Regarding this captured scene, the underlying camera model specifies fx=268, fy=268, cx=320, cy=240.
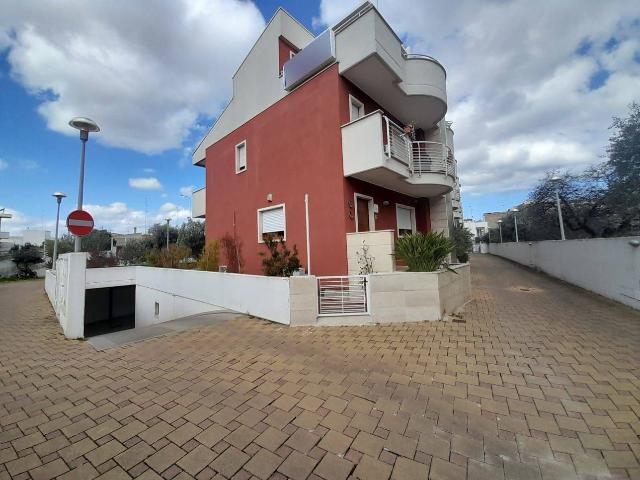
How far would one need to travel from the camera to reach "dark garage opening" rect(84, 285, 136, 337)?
591 inches

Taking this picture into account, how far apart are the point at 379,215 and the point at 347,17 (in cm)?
613

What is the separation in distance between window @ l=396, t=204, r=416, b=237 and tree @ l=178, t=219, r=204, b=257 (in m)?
17.4

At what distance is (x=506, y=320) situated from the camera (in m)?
5.90

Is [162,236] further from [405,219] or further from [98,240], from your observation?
[405,219]

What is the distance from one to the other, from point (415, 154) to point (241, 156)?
7266 millimetres

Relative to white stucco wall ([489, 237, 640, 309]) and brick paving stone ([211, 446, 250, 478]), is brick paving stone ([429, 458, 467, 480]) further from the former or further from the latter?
white stucco wall ([489, 237, 640, 309])

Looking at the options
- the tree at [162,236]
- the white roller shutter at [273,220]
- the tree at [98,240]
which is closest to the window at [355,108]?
the white roller shutter at [273,220]

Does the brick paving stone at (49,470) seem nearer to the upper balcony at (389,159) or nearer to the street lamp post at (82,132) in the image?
the street lamp post at (82,132)

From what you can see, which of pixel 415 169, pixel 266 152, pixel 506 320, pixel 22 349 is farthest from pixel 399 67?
pixel 22 349

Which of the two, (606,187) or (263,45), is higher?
(263,45)

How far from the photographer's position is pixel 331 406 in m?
2.77

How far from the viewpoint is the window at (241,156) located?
454 inches

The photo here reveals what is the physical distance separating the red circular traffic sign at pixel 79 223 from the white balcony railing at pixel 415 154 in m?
7.57

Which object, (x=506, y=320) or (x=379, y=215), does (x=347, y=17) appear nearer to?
(x=379, y=215)
